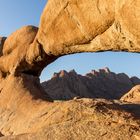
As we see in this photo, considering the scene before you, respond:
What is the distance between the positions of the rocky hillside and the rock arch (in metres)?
38.8

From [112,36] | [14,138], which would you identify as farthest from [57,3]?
[14,138]

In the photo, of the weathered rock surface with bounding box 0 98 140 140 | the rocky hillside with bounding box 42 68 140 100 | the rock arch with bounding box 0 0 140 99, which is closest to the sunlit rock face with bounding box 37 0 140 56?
the rock arch with bounding box 0 0 140 99

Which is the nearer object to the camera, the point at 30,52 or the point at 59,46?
the point at 59,46

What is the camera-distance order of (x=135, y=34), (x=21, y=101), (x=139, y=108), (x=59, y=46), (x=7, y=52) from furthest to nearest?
(x=7, y=52) → (x=21, y=101) → (x=59, y=46) → (x=139, y=108) → (x=135, y=34)

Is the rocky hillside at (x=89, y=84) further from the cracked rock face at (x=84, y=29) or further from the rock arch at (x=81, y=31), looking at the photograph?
the cracked rock face at (x=84, y=29)

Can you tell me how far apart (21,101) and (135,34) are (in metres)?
8.15

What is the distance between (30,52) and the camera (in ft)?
50.1

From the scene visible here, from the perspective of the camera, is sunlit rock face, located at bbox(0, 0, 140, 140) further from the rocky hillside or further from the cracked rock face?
the rocky hillside

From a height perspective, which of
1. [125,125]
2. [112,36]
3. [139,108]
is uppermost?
[112,36]

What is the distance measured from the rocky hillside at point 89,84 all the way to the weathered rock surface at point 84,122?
140 feet

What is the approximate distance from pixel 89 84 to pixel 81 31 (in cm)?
5797

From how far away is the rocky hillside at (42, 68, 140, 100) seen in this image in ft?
193

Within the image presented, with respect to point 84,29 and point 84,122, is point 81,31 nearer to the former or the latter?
point 84,29

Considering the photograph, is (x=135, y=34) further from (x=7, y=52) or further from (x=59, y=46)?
(x=7, y=52)
